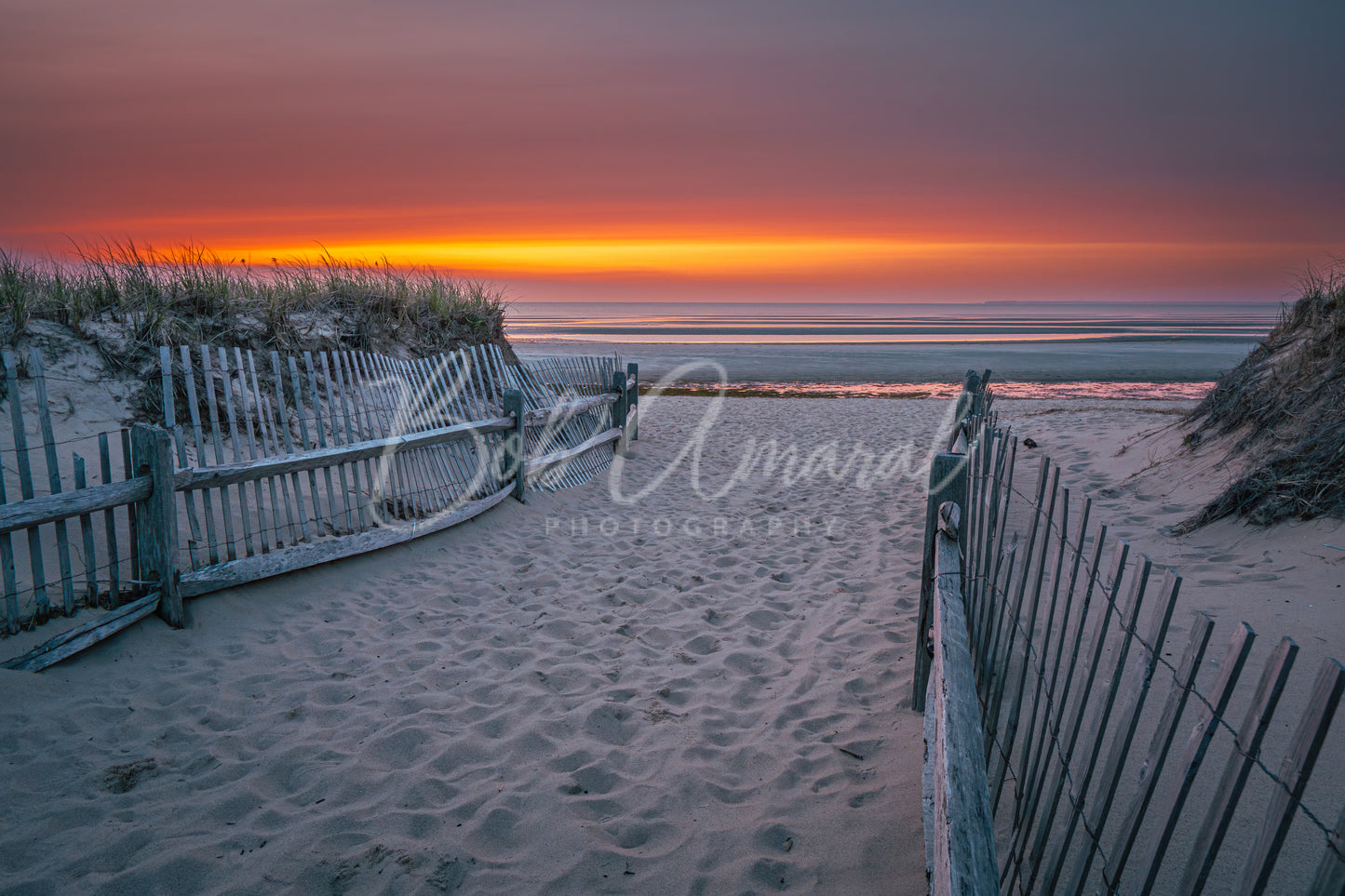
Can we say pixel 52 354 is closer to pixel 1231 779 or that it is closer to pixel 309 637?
pixel 309 637

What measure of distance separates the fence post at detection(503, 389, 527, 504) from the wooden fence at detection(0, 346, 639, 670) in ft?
0.05

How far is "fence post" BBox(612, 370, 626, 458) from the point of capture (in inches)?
409

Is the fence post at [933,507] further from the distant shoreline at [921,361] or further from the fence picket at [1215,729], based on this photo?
the distant shoreline at [921,361]

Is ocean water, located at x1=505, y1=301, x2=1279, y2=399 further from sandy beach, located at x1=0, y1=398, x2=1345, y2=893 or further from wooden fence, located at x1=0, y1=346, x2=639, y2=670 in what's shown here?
sandy beach, located at x1=0, y1=398, x2=1345, y2=893

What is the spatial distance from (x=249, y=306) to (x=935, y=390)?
17.0 meters

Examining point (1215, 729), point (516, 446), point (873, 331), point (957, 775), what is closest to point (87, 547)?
point (516, 446)

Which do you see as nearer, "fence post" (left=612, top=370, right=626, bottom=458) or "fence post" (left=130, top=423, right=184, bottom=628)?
"fence post" (left=130, top=423, right=184, bottom=628)

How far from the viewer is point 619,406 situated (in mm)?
10461

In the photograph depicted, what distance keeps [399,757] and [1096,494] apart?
6882 millimetres

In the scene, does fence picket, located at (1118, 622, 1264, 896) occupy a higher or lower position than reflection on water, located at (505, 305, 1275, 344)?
lower

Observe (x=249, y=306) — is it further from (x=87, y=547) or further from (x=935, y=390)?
(x=935, y=390)

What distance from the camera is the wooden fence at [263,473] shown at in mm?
3959

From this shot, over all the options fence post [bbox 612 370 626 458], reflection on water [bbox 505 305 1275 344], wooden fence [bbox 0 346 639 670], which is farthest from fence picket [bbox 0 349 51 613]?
reflection on water [bbox 505 305 1275 344]

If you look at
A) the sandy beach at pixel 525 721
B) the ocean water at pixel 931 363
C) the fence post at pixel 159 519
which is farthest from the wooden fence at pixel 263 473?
the ocean water at pixel 931 363
